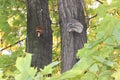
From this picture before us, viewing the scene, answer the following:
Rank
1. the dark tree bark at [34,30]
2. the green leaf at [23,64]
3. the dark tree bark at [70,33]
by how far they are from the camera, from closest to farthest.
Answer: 1. the green leaf at [23,64]
2. the dark tree bark at [70,33]
3. the dark tree bark at [34,30]

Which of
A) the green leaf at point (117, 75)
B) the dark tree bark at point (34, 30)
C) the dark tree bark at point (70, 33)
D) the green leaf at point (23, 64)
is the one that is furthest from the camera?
the dark tree bark at point (34, 30)

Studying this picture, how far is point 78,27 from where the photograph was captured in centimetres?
409

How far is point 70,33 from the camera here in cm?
415

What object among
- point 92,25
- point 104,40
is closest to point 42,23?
point 92,25

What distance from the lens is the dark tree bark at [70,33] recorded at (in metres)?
4.16

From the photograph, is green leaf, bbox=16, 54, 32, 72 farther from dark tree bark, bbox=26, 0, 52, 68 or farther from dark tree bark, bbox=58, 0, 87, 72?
dark tree bark, bbox=26, 0, 52, 68

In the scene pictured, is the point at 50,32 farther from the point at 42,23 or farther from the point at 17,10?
the point at 17,10

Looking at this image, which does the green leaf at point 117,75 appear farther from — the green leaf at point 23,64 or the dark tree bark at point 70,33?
the dark tree bark at point 70,33

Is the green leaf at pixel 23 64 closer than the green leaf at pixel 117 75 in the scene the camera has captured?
No

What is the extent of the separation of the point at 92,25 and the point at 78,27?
8.56ft

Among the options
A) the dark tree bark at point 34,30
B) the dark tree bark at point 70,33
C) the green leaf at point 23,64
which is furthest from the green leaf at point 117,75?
the dark tree bark at point 34,30

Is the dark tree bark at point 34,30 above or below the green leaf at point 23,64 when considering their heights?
below

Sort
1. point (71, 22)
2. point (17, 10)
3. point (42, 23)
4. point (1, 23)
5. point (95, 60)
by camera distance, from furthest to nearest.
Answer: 1. point (17, 10)
2. point (1, 23)
3. point (42, 23)
4. point (71, 22)
5. point (95, 60)

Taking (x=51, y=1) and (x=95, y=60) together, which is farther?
(x=51, y=1)
